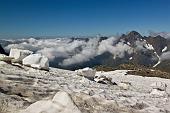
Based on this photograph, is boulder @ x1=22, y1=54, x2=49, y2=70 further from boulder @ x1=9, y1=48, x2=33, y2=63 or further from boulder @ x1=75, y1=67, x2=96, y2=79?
boulder @ x1=75, y1=67, x2=96, y2=79

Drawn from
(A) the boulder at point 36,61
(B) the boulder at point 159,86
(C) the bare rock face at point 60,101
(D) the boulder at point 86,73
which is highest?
(C) the bare rock face at point 60,101

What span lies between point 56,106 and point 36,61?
20973 millimetres

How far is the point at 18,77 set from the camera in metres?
28.7

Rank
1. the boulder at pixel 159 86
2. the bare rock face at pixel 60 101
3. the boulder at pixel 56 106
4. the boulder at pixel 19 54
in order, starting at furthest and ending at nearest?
1. the boulder at pixel 19 54
2. the boulder at pixel 159 86
3. the bare rock face at pixel 60 101
4. the boulder at pixel 56 106

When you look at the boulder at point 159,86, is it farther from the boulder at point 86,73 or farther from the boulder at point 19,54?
the boulder at point 19,54

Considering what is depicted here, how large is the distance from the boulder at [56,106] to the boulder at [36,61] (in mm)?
19184

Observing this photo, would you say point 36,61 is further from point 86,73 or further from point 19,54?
point 86,73

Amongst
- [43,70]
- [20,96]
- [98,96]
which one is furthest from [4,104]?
[43,70]

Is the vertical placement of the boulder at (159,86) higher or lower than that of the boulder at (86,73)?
lower

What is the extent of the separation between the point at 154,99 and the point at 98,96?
5095 mm

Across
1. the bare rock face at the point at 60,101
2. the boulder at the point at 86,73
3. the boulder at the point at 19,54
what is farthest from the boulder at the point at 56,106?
the boulder at the point at 19,54

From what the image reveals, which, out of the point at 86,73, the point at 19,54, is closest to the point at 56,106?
the point at 86,73

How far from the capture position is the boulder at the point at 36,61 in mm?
40575

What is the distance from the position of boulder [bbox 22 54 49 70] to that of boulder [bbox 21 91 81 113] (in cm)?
1918
